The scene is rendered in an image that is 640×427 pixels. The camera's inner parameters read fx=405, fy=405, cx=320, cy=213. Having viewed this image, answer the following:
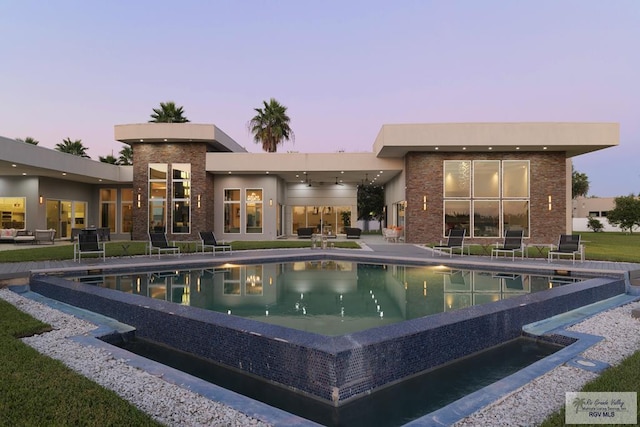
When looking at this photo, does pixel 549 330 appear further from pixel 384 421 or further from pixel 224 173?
pixel 224 173

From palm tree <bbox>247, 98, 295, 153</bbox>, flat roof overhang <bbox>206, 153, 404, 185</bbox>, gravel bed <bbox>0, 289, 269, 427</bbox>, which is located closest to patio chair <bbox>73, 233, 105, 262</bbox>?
gravel bed <bbox>0, 289, 269, 427</bbox>

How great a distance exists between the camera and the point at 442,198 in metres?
19.0

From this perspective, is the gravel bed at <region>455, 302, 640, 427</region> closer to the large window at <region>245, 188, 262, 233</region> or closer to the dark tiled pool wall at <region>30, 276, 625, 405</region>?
the dark tiled pool wall at <region>30, 276, 625, 405</region>

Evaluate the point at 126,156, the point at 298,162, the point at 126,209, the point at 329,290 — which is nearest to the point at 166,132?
the point at 298,162

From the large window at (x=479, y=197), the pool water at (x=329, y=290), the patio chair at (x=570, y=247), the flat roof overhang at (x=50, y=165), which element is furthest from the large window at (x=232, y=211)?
the patio chair at (x=570, y=247)

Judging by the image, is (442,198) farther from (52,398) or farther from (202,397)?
(52,398)

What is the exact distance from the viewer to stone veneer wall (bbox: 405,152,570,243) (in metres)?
18.6

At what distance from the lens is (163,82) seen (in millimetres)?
27812

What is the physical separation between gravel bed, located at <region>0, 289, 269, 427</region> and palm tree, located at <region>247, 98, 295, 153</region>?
2665 centimetres

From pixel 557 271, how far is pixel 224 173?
1661cm

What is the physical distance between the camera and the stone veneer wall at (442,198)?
18.6 m

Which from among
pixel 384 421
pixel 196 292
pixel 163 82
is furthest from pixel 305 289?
pixel 163 82

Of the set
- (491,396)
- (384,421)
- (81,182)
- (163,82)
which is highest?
(163,82)

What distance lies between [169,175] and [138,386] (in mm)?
18593
